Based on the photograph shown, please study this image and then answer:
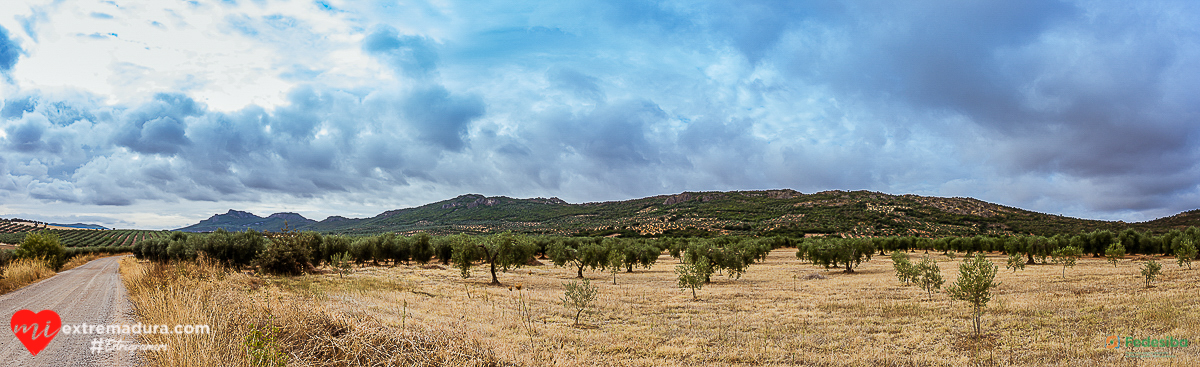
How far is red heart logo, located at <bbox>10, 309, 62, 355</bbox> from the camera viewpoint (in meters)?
8.52

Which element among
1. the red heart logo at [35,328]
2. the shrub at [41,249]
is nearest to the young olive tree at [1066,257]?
the red heart logo at [35,328]

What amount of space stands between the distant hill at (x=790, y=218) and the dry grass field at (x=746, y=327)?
309 feet

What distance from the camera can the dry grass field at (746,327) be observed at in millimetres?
9693

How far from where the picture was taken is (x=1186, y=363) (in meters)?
9.39

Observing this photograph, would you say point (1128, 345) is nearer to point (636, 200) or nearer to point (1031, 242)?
point (1031, 242)

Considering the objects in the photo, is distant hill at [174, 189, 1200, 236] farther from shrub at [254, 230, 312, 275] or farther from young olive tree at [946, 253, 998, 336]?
young olive tree at [946, 253, 998, 336]

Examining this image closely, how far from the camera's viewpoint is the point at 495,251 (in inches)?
1345

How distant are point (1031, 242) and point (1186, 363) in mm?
63892

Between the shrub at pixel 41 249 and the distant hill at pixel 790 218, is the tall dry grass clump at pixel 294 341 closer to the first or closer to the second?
the shrub at pixel 41 249

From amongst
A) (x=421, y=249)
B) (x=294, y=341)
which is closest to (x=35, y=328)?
(x=294, y=341)

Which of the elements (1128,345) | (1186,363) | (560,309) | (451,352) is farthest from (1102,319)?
(451,352)

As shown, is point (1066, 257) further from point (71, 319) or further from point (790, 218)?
point (790, 218)

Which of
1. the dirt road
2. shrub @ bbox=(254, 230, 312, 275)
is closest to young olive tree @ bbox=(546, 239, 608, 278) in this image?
shrub @ bbox=(254, 230, 312, 275)

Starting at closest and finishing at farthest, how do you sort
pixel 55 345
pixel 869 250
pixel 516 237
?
pixel 55 345 < pixel 516 237 < pixel 869 250
